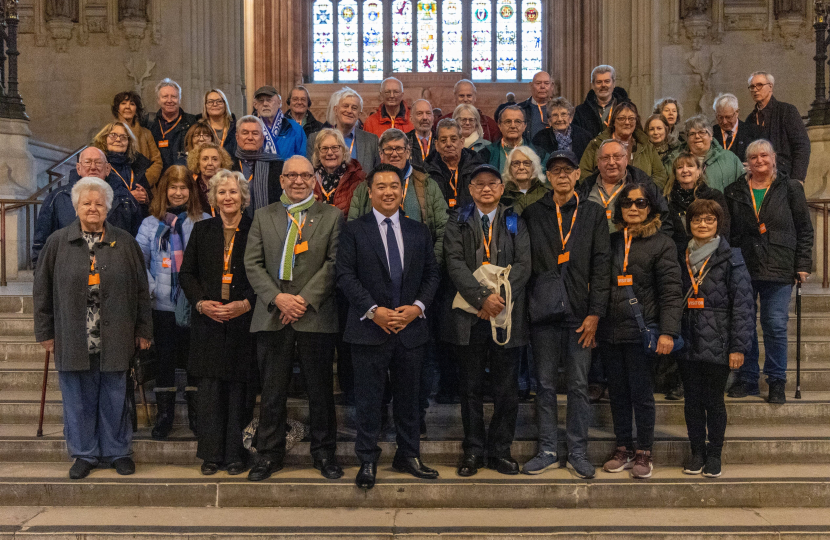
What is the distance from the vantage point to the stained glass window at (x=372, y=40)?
18906 mm

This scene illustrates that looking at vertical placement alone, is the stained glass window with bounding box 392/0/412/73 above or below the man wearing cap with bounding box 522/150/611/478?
above

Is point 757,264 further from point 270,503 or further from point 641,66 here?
point 641,66

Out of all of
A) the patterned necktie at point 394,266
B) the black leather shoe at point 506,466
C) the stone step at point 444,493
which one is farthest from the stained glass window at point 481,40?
the stone step at point 444,493

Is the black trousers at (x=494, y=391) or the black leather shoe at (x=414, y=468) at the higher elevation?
the black trousers at (x=494, y=391)

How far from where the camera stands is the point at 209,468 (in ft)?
16.2

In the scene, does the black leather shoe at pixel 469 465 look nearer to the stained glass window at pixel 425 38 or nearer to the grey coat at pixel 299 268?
the grey coat at pixel 299 268

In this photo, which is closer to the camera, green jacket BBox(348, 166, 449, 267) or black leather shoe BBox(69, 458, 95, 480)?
black leather shoe BBox(69, 458, 95, 480)

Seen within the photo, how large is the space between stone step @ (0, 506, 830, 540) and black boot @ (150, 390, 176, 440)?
2.19 ft

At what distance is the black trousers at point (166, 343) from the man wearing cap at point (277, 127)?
5.06 feet

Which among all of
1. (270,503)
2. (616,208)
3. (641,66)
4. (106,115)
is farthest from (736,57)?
(270,503)

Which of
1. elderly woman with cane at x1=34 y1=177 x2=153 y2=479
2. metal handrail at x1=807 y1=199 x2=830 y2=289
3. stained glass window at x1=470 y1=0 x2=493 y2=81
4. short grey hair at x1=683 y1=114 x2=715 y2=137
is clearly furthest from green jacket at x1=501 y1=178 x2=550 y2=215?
stained glass window at x1=470 y1=0 x2=493 y2=81

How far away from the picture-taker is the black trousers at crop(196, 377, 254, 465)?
4898 mm

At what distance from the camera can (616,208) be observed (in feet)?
16.4

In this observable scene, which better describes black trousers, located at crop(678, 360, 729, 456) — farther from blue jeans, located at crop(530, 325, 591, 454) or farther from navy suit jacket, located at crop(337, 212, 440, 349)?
navy suit jacket, located at crop(337, 212, 440, 349)
